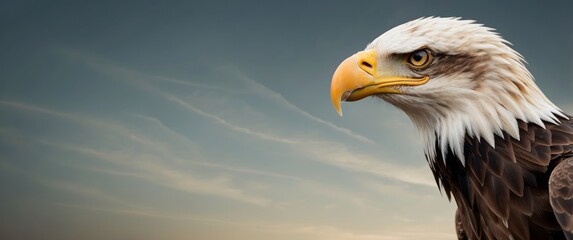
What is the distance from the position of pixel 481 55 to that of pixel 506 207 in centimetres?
124

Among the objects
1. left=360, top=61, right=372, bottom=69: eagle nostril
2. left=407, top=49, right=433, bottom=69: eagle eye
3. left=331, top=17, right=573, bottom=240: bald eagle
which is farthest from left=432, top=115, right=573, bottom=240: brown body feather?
left=360, top=61, right=372, bottom=69: eagle nostril

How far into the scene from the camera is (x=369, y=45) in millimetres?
5477

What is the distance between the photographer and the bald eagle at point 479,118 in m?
4.66

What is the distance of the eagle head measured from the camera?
4.79 m

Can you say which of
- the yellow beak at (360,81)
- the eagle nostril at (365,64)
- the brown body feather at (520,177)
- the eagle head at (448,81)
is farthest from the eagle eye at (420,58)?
the brown body feather at (520,177)

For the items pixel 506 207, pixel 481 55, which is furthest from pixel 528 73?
pixel 506 207

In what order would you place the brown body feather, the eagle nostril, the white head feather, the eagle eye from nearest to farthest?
the brown body feather, the white head feather, the eagle eye, the eagle nostril

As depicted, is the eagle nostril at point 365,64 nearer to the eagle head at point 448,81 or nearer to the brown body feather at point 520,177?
the eagle head at point 448,81

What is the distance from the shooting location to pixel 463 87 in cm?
483

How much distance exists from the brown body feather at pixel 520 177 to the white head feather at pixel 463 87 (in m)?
0.09

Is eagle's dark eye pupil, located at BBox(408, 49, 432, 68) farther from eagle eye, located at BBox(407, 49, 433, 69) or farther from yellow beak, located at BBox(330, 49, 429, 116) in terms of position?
yellow beak, located at BBox(330, 49, 429, 116)

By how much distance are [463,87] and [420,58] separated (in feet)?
1.54

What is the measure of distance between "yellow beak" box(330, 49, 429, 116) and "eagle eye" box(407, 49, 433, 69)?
0.39ft

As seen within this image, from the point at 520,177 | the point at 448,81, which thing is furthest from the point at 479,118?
the point at 520,177
